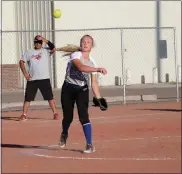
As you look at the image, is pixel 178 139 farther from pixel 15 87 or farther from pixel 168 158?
pixel 15 87

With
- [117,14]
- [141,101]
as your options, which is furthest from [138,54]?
[141,101]

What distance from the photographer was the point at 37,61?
48.1ft

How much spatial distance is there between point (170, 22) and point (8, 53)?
7.07 m

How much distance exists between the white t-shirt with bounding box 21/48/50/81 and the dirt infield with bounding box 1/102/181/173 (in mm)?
1082

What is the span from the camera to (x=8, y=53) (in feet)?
84.5

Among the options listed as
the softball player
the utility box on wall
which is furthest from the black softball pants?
the utility box on wall

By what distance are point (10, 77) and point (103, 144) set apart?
1377 centimetres

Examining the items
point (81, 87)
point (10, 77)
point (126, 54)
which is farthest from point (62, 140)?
point (126, 54)

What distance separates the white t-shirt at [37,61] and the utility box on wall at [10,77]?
929 cm

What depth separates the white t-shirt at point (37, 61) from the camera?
1462 cm

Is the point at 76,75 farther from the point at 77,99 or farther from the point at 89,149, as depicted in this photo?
the point at 89,149

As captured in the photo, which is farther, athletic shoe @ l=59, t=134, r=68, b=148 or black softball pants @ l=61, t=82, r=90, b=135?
athletic shoe @ l=59, t=134, r=68, b=148

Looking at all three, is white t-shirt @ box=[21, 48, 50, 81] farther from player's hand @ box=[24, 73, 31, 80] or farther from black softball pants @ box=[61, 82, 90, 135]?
black softball pants @ box=[61, 82, 90, 135]

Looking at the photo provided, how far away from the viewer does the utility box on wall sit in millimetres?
24109
